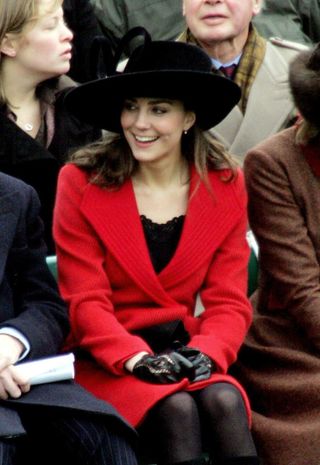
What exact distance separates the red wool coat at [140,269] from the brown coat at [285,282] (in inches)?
5.0

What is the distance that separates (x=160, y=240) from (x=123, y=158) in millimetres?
331

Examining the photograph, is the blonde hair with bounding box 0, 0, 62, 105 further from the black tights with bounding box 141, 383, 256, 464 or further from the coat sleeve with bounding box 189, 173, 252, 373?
the black tights with bounding box 141, 383, 256, 464

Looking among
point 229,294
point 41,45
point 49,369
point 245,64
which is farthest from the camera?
point 245,64

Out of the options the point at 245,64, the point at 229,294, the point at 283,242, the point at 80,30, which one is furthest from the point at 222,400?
the point at 80,30

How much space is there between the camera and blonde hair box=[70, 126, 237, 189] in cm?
532

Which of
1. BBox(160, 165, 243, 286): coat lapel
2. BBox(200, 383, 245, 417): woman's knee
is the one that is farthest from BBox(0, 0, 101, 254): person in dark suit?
BBox(200, 383, 245, 417): woman's knee

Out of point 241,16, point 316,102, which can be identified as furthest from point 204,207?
point 241,16

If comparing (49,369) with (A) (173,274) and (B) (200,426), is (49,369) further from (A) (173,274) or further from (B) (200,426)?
(A) (173,274)

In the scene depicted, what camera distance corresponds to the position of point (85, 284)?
17.0 feet

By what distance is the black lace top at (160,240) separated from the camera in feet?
17.4

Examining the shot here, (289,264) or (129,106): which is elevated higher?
(129,106)

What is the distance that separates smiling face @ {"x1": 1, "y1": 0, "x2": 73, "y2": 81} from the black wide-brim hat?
85 centimetres

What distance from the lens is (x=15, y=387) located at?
4.54 m

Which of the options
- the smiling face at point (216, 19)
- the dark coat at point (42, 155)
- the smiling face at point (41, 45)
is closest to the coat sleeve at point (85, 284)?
the dark coat at point (42, 155)
